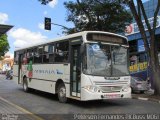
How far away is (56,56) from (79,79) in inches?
108

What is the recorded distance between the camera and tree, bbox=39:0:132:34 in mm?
27781

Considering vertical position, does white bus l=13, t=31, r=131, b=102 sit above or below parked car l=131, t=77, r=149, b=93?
above

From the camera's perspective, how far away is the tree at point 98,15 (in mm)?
27781

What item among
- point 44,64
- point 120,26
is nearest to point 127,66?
point 44,64

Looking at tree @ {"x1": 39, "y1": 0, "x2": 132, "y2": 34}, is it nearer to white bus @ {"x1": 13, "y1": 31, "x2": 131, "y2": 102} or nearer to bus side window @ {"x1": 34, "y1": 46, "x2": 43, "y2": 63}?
bus side window @ {"x1": 34, "y1": 46, "x2": 43, "y2": 63}

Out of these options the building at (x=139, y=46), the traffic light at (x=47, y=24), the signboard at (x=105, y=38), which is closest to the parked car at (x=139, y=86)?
the traffic light at (x=47, y=24)

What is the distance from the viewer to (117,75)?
49.8ft

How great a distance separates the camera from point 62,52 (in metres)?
16.7

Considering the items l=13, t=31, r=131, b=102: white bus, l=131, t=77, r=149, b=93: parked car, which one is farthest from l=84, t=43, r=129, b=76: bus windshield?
l=131, t=77, r=149, b=93: parked car

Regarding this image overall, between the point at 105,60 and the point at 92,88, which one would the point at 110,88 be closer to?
the point at 92,88

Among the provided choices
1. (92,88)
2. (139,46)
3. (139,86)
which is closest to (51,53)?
(92,88)

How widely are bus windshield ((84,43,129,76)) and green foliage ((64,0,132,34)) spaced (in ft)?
40.3

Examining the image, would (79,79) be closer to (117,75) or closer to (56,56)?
(117,75)

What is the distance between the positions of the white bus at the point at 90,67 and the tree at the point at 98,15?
10.6 metres
